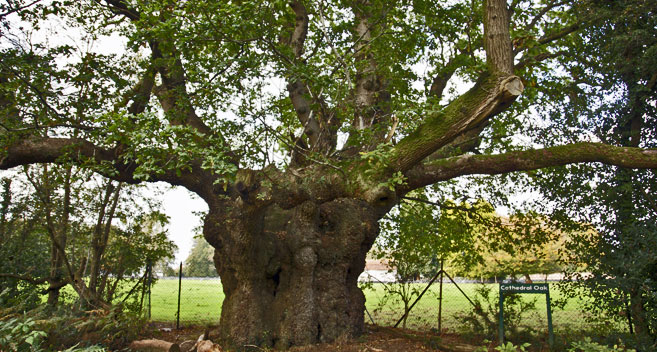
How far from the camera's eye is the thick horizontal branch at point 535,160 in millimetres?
6445

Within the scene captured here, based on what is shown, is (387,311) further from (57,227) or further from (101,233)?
(57,227)

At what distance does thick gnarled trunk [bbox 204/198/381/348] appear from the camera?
7.82 meters

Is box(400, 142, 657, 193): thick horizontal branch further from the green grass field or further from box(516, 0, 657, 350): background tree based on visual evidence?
the green grass field

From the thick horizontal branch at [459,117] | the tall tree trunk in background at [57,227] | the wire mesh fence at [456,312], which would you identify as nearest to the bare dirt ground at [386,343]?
the wire mesh fence at [456,312]

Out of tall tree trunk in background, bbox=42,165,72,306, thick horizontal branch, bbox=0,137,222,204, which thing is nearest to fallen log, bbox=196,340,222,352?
thick horizontal branch, bbox=0,137,222,204

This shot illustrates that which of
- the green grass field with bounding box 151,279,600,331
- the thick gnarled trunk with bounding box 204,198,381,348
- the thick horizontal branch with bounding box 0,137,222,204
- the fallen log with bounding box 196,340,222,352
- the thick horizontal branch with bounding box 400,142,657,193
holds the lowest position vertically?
the green grass field with bounding box 151,279,600,331

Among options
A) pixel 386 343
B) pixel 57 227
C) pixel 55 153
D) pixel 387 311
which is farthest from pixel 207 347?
pixel 387 311

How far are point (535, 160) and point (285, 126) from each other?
17.5ft

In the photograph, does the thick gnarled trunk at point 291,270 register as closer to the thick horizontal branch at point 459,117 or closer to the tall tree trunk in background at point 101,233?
the thick horizontal branch at point 459,117

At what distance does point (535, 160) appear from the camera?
22.7ft

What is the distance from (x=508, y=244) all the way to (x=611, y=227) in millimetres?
3330

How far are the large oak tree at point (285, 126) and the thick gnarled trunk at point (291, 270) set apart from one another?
30 mm

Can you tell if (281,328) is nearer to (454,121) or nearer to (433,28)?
(454,121)

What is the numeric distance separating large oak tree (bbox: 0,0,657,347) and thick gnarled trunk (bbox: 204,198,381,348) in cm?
3
